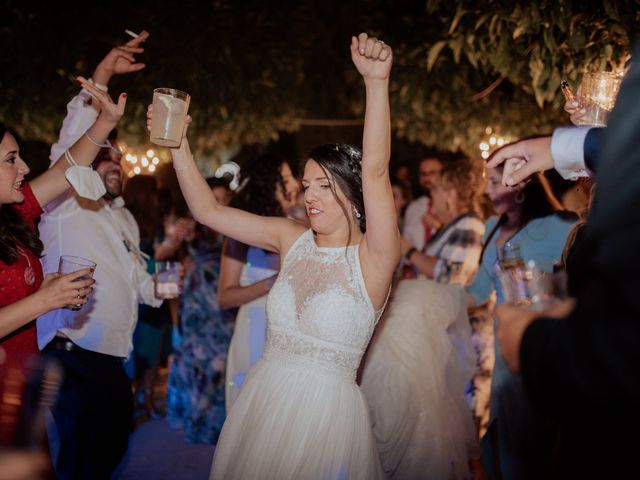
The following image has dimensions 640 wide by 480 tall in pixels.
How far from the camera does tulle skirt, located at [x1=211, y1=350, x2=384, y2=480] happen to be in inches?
89.0

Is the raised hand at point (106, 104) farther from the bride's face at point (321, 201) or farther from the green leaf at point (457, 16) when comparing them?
the green leaf at point (457, 16)

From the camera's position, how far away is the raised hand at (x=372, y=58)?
1997 mm

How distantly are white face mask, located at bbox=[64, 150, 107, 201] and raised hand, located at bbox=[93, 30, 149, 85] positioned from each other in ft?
1.47

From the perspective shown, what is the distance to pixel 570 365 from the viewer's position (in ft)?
3.51

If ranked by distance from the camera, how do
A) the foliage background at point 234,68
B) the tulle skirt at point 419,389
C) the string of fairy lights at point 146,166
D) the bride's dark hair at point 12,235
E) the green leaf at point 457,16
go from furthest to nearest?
the foliage background at point 234,68 → the green leaf at point 457,16 → the tulle skirt at point 419,389 → the string of fairy lights at point 146,166 → the bride's dark hair at point 12,235

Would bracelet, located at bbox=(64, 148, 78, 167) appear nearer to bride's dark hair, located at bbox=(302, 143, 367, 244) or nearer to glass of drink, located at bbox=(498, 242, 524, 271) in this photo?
bride's dark hair, located at bbox=(302, 143, 367, 244)

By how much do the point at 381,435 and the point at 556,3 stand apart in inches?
98.6

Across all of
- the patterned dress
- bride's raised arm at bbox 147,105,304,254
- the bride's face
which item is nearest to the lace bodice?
the bride's face

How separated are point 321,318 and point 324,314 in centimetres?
2

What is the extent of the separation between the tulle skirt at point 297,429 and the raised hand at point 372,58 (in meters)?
1.10

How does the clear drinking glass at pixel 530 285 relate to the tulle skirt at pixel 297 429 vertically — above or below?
above

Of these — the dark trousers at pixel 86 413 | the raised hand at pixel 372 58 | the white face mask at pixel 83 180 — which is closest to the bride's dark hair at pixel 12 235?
the white face mask at pixel 83 180

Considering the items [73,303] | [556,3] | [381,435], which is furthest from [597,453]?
[556,3]

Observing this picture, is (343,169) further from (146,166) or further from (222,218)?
(146,166)
